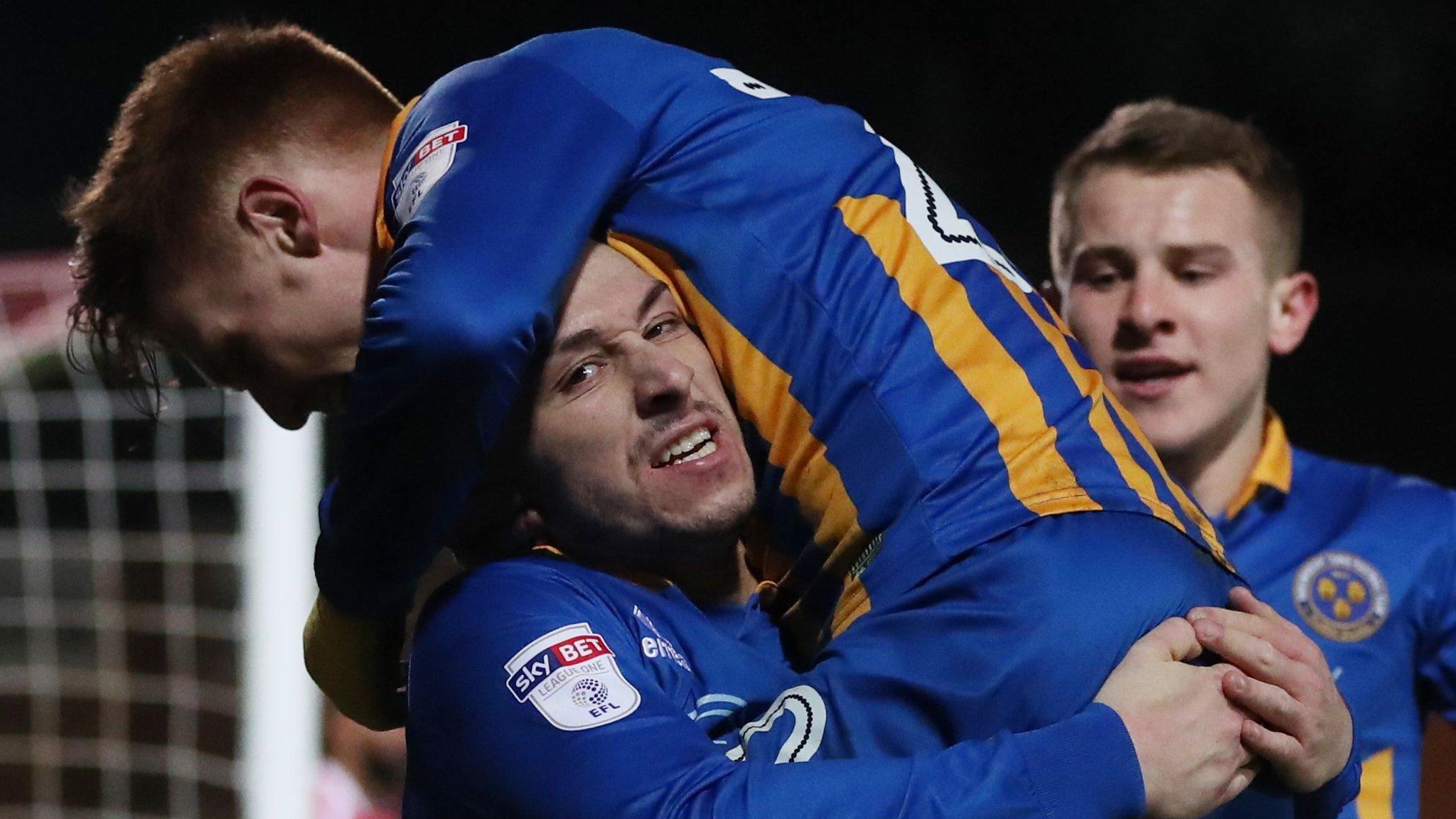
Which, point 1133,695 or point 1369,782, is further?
point 1369,782

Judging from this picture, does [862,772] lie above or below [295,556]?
above

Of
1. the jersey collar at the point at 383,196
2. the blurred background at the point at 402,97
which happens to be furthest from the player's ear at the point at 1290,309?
the jersey collar at the point at 383,196

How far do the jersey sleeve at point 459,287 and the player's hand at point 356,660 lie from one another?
0.10 metres

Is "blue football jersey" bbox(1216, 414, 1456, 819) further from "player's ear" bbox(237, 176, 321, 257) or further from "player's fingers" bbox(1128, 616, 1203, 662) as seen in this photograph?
"player's ear" bbox(237, 176, 321, 257)

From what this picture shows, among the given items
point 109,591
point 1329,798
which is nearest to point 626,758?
point 1329,798

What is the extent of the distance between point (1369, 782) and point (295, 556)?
7.64ft

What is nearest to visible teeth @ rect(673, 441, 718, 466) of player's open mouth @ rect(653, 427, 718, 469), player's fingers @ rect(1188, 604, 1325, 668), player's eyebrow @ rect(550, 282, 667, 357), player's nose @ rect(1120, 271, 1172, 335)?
player's open mouth @ rect(653, 427, 718, 469)

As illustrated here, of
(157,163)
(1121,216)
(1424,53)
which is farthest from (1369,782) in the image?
(1424,53)

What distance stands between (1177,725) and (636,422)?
525 mm

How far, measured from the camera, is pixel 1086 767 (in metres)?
1.30

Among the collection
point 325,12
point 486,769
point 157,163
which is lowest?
point 325,12

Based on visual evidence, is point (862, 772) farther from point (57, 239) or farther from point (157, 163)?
point (57, 239)

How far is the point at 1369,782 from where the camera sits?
2135mm

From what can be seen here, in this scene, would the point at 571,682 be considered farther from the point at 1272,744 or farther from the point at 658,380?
the point at 1272,744
